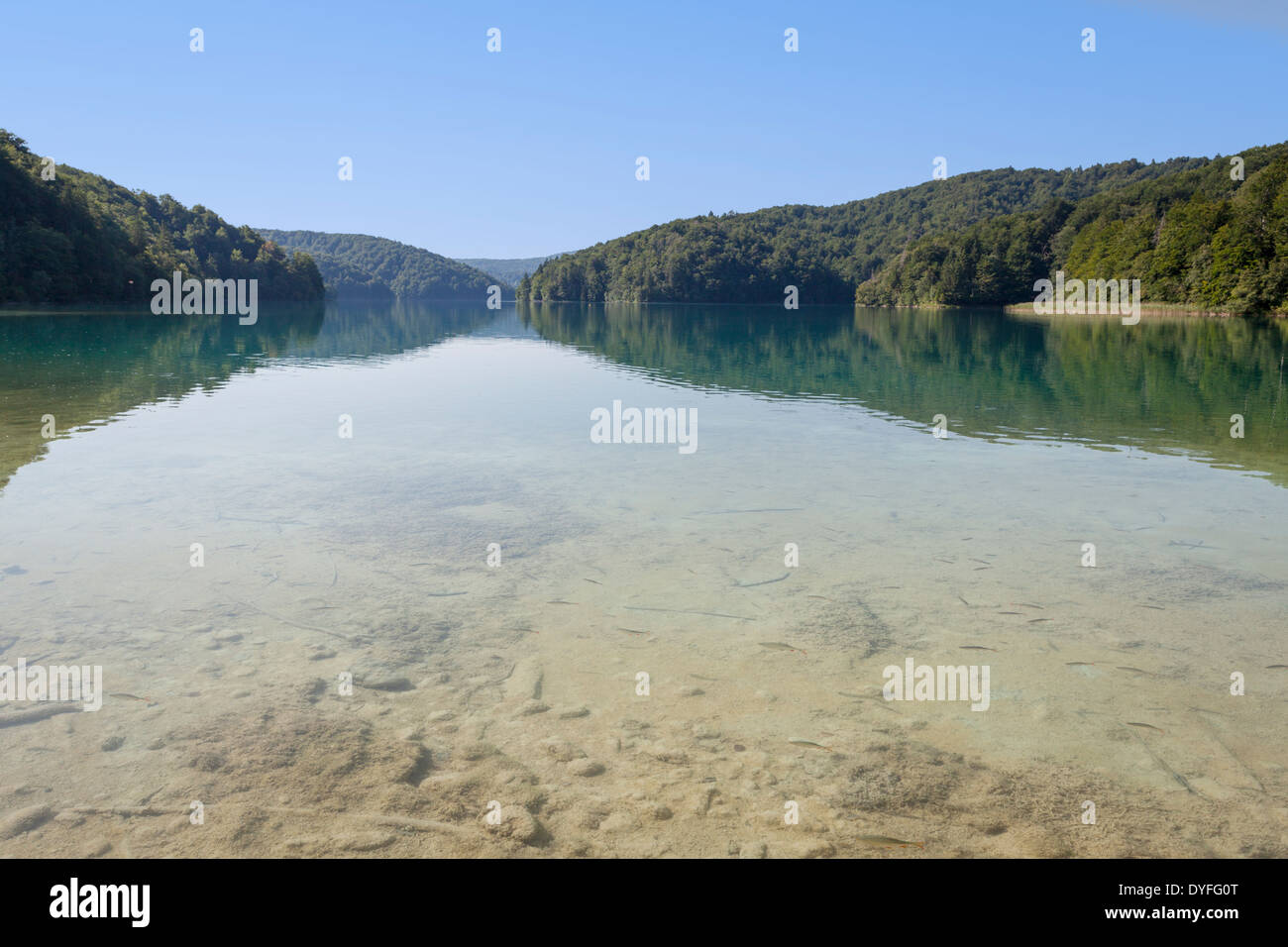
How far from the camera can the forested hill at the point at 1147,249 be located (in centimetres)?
6925

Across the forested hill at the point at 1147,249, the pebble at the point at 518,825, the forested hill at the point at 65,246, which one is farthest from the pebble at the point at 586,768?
the forested hill at the point at 65,246

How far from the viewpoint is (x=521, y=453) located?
46.7 ft

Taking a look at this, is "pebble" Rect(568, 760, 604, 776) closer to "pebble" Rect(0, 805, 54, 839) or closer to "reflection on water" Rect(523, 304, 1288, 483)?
"pebble" Rect(0, 805, 54, 839)

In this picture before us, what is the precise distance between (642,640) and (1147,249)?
10902 centimetres

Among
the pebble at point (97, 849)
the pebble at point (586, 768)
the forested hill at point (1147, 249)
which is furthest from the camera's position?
the forested hill at point (1147, 249)

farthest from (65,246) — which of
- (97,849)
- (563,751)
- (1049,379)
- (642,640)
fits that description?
(563,751)

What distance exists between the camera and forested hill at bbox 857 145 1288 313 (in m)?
69.2

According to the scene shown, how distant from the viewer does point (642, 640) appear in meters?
6.38

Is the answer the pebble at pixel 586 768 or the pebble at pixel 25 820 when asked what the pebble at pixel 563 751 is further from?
the pebble at pixel 25 820

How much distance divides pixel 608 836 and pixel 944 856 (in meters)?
1.63

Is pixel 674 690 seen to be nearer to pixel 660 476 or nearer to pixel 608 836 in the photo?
pixel 608 836

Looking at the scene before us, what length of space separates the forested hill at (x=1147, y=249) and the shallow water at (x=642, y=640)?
70202 millimetres
